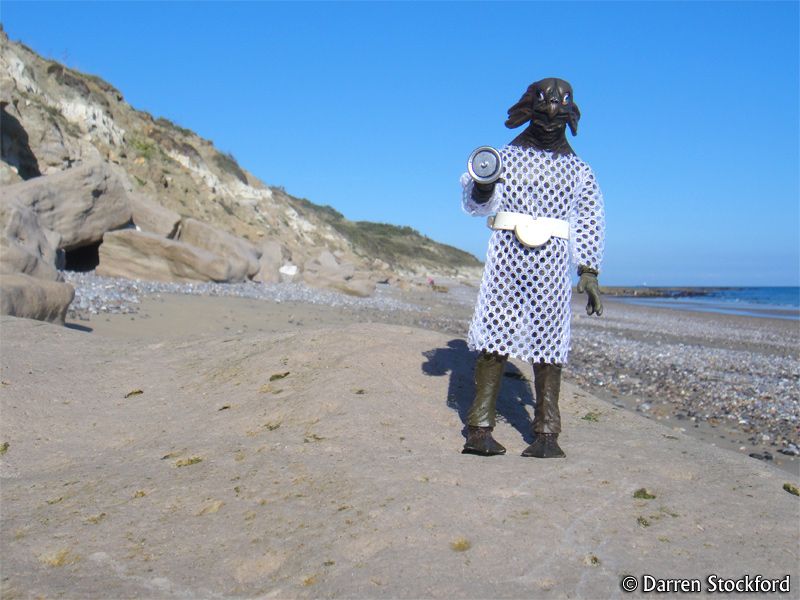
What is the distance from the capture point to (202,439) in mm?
3715

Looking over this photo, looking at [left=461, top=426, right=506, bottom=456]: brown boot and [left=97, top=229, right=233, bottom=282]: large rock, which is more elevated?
[left=97, top=229, right=233, bottom=282]: large rock

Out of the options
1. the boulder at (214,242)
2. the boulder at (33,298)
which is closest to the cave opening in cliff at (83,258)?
the boulder at (214,242)

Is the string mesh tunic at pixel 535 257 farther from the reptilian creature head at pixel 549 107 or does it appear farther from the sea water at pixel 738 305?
the sea water at pixel 738 305

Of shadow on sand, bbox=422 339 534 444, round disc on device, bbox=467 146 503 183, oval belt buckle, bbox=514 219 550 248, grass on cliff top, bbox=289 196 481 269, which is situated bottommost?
shadow on sand, bbox=422 339 534 444

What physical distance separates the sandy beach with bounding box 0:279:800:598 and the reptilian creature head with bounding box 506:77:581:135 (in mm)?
1663

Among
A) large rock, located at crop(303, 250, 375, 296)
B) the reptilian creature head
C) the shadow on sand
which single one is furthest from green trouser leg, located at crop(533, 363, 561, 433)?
large rock, located at crop(303, 250, 375, 296)

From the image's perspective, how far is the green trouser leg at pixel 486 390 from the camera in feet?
11.8

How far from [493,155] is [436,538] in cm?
195

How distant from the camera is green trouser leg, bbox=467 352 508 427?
360 cm

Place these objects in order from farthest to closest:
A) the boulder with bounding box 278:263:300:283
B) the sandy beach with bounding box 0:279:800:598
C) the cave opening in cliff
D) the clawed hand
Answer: the boulder with bounding box 278:263:300:283 < the cave opening in cliff < the clawed hand < the sandy beach with bounding box 0:279:800:598

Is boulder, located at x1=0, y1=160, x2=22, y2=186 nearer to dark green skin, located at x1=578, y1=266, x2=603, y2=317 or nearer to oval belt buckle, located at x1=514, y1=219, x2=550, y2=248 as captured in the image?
oval belt buckle, located at x1=514, y1=219, x2=550, y2=248

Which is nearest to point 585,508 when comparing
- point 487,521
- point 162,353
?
point 487,521

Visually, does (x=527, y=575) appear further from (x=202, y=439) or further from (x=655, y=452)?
(x=202, y=439)

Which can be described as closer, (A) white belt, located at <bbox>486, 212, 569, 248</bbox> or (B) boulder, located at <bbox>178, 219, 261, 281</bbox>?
(A) white belt, located at <bbox>486, 212, 569, 248</bbox>
